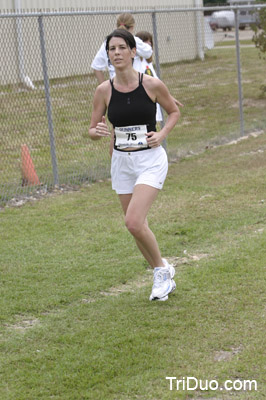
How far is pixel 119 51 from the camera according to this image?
514 cm

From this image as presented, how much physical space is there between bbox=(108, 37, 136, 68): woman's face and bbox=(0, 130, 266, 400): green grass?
180 cm

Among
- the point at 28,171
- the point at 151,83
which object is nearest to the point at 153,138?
the point at 151,83

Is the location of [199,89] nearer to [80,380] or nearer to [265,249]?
[265,249]

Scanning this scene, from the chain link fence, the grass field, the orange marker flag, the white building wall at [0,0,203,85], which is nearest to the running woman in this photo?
the chain link fence

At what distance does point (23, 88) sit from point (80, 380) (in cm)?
643

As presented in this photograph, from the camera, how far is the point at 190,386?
402cm

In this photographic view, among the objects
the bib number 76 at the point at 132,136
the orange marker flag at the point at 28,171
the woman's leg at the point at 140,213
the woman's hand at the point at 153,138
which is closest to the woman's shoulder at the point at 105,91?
the bib number 76 at the point at 132,136

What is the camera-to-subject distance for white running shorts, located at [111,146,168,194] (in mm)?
5262

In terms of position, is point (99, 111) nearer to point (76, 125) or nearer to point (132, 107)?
point (132, 107)

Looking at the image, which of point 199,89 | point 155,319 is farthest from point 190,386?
point 199,89

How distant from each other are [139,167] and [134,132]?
26 cm

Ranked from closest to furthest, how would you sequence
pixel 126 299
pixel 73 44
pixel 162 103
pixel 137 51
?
pixel 162 103 < pixel 126 299 < pixel 137 51 < pixel 73 44

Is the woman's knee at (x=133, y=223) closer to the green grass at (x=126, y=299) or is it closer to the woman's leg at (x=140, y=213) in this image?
the woman's leg at (x=140, y=213)

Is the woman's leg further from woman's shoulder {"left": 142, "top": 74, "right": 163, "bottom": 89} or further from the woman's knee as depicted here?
woman's shoulder {"left": 142, "top": 74, "right": 163, "bottom": 89}
